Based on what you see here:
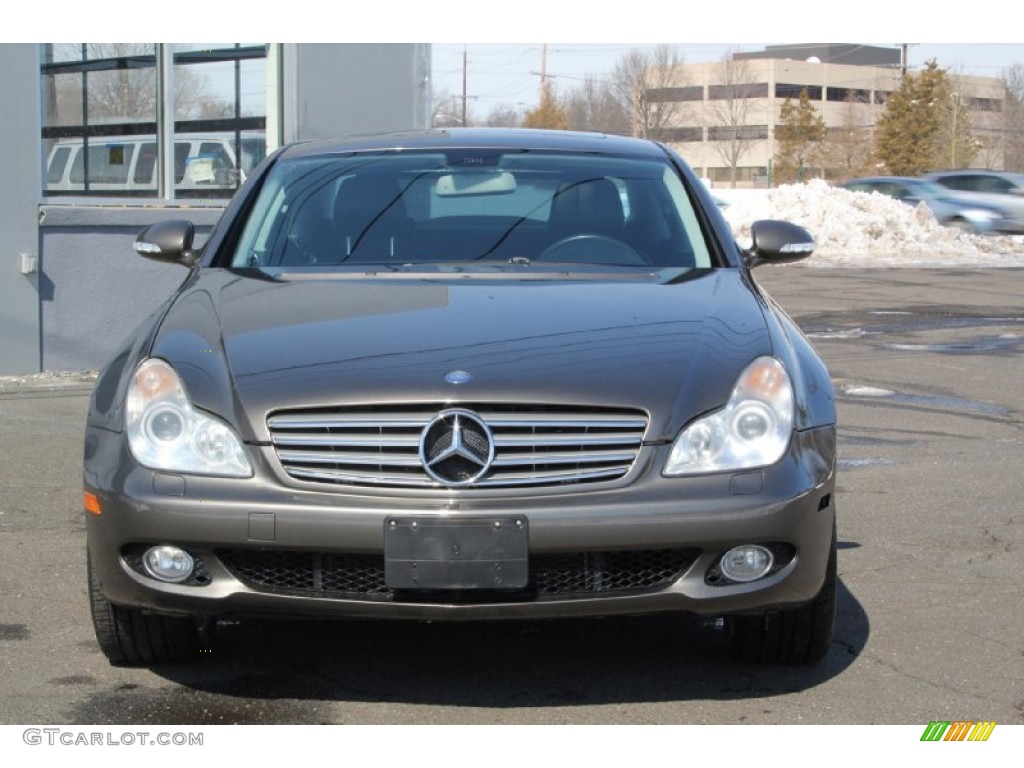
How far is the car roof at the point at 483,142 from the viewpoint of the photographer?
576 centimetres

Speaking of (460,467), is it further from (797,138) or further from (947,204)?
(797,138)

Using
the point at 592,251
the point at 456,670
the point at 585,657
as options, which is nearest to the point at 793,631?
the point at 585,657

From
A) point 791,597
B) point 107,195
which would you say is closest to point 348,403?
point 791,597

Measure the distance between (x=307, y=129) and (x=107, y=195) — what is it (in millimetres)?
1854

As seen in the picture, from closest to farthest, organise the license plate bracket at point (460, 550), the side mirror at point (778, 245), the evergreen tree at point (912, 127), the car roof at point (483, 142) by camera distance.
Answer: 1. the license plate bracket at point (460, 550)
2. the side mirror at point (778, 245)
3. the car roof at point (483, 142)
4. the evergreen tree at point (912, 127)

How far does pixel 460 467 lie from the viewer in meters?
3.83

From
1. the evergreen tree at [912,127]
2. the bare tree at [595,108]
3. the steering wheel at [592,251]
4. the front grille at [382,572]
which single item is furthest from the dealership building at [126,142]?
the bare tree at [595,108]

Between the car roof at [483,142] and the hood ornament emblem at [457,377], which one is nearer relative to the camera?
the hood ornament emblem at [457,377]

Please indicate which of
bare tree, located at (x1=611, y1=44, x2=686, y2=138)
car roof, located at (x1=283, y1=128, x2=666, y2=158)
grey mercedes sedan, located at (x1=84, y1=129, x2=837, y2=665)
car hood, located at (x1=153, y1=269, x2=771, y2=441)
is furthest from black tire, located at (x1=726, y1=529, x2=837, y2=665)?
bare tree, located at (x1=611, y1=44, x2=686, y2=138)

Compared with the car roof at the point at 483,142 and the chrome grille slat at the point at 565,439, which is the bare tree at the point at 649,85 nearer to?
the car roof at the point at 483,142

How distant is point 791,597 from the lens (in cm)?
402

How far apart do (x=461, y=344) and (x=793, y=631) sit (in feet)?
3.85
